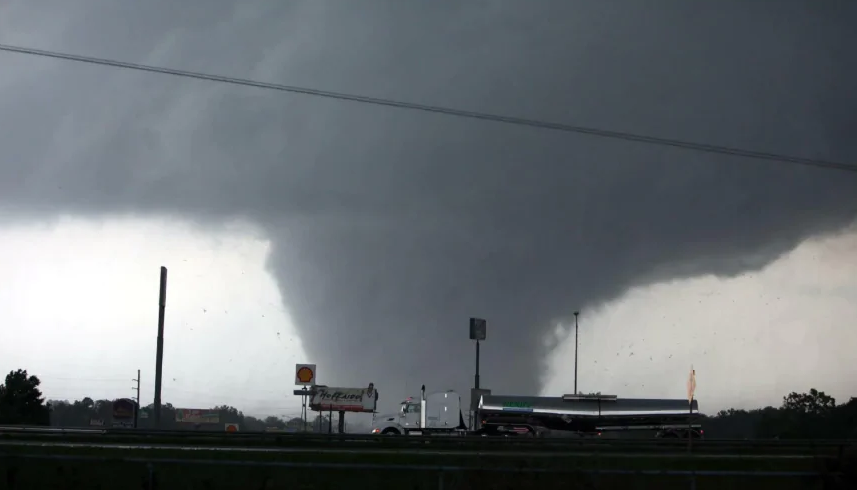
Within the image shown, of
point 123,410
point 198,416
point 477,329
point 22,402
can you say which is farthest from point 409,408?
point 198,416

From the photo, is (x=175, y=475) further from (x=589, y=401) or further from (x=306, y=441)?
(x=589, y=401)

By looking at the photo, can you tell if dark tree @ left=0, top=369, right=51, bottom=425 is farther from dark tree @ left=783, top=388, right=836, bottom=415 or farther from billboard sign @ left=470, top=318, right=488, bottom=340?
dark tree @ left=783, top=388, right=836, bottom=415

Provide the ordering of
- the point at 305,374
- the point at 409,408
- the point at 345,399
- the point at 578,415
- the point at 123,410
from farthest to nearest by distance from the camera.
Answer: the point at 345,399 → the point at 123,410 → the point at 305,374 → the point at 409,408 → the point at 578,415

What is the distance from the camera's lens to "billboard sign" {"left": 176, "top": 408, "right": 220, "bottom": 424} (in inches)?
3871

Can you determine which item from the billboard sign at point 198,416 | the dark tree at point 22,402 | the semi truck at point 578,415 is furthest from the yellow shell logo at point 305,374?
the billboard sign at point 198,416

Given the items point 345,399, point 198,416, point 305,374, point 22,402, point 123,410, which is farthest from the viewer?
point 198,416

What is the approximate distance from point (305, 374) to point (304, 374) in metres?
0.07

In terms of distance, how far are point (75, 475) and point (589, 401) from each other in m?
34.1

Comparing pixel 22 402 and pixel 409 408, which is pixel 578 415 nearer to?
pixel 409 408

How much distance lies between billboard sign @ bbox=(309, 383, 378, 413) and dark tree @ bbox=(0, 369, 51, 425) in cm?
2793

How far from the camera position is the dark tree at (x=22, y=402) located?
7333cm

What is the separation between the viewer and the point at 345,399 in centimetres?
6562

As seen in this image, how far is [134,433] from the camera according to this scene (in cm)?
3816

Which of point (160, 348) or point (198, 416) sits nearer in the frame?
point (160, 348)
